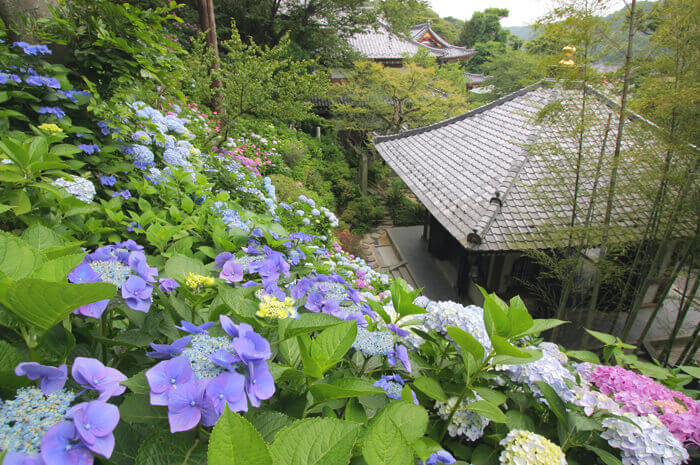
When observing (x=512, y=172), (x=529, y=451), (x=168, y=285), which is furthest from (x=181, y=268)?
(x=512, y=172)

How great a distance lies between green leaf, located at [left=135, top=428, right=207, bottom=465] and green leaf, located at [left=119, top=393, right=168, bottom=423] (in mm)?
25

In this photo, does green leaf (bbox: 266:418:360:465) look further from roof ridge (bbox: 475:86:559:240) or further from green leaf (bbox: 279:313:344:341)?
roof ridge (bbox: 475:86:559:240)

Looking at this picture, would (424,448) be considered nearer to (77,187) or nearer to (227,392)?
(227,392)

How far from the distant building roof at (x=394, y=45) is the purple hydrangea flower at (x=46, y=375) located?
18.4m

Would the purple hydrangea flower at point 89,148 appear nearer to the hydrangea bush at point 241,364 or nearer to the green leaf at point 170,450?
the hydrangea bush at point 241,364

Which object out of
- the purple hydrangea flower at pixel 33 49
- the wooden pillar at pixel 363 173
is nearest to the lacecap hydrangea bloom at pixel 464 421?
the purple hydrangea flower at pixel 33 49

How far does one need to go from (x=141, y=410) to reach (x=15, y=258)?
402 mm

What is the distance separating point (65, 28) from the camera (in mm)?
1769

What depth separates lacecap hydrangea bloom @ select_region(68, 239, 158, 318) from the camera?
0.59 m

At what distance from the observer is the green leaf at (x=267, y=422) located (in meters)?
0.50

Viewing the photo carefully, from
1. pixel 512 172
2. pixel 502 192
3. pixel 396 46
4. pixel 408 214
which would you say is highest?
pixel 396 46

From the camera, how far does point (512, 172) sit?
6.00m

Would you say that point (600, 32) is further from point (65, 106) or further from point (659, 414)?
point (65, 106)

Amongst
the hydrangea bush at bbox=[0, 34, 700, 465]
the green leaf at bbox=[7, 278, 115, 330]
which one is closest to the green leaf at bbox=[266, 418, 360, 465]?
the hydrangea bush at bbox=[0, 34, 700, 465]
